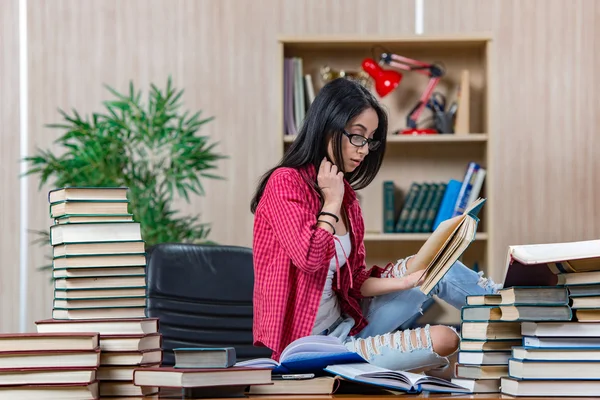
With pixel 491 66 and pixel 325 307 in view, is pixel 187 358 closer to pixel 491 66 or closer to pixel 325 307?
pixel 325 307

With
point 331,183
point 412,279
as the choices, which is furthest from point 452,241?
point 331,183

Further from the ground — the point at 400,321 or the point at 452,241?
the point at 452,241

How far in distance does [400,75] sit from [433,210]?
62cm

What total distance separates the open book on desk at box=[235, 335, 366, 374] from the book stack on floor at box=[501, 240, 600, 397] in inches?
10.5

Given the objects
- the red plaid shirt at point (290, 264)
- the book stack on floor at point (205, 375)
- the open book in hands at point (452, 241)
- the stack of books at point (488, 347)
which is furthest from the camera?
the red plaid shirt at point (290, 264)

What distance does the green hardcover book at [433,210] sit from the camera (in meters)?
3.60

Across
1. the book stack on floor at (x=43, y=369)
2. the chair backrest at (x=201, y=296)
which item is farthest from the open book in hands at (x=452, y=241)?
the chair backrest at (x=201, y=296)

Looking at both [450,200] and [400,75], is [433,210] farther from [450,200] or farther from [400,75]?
[400,75]

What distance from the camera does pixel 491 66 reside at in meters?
3.55

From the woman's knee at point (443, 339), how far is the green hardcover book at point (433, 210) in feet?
6.28

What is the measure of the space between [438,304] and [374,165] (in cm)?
165

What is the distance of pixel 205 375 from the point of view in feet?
3.77

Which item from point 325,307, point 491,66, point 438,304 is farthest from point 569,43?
point 325,307

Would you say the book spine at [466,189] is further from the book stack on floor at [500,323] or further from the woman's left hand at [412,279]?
the book stack on floor at [500,323]
